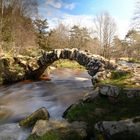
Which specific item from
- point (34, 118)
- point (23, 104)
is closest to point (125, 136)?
point (34, 118)

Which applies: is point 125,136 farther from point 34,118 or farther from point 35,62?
point 35,62

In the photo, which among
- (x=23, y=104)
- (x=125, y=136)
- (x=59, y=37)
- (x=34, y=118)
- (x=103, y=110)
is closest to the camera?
(x=125, y=136)

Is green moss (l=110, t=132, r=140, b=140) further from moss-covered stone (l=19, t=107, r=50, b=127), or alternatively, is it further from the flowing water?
moss-covered stone (l=19, t=107, r=50, b=127)

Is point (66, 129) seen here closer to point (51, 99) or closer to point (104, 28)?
point (51, 99)

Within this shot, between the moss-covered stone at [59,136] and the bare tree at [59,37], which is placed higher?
the bare tree at [59,37]

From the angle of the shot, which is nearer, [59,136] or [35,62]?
[59,136]

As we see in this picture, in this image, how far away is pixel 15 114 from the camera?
34.2 feet

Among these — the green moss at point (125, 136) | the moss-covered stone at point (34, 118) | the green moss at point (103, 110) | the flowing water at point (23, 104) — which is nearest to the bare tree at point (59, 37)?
the flowing water at point (23, 104)

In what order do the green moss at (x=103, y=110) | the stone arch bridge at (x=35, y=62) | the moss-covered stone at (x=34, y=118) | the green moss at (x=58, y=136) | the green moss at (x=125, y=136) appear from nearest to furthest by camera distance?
the green moss at (x=125, y=136) → the green moss at (x=58, y=136) → the green moss at (x=103, y=110) → the moss-covered stone at (x=34, y=118) → the stone arch bridge at (x=35, y=62)

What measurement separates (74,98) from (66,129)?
17.8ft

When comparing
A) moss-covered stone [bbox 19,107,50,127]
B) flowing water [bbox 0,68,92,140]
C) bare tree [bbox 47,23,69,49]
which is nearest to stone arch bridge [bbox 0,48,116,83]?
flowing water [bbox 0,68,92,140]

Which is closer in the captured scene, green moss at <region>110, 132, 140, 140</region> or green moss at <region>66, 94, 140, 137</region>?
green moss at <region>110, 132, 140, 140</region>

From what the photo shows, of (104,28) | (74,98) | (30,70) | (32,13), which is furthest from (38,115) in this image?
(104,28)

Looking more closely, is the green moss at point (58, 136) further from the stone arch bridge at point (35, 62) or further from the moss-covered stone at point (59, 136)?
the stone arch bridge at point (35, 62)
